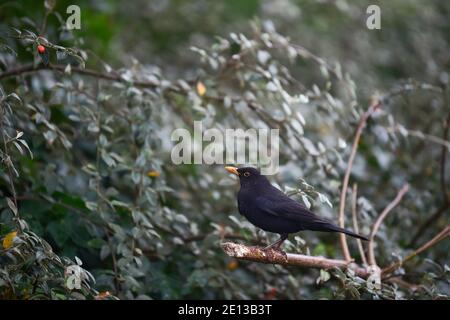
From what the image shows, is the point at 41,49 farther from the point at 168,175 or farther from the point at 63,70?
the point at 168,175

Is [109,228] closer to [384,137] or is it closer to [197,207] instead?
[197,207]

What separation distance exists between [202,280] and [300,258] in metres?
0.92

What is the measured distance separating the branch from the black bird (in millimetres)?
134

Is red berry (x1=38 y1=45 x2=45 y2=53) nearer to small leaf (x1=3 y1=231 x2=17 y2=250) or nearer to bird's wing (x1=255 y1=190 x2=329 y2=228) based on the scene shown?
small leaf (x1=3 y1=231 x2=17 y2=250)

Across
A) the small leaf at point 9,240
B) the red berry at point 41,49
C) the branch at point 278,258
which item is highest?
the red berry at point 41,49

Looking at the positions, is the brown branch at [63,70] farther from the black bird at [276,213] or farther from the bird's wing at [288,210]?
the bird's wing at [288,210]

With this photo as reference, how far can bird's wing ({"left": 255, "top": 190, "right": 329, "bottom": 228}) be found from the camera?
3.64 metres

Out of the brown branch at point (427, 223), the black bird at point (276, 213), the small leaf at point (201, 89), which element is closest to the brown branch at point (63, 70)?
the small leaf at point (201, 89)

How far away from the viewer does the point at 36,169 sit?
4797 millimetres

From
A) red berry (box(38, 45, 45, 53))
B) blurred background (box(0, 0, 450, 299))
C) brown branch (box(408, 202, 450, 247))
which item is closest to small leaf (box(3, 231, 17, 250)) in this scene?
blurred background (box(0, 0, 450, 299))

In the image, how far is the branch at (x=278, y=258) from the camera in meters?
3.39

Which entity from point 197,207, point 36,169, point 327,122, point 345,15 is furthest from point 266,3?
point 36,169

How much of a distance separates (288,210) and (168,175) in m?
2.17

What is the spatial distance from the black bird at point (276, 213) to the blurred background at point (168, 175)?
10 centimetres
